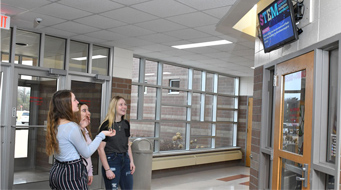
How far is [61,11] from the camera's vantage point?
15.2 feet

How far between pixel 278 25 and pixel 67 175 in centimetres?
223

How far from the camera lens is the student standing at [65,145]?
8.64 ft

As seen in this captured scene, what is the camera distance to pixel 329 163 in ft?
8.92

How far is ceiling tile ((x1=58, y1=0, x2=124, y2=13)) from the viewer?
4.21m

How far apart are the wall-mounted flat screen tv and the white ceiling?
0.50 m

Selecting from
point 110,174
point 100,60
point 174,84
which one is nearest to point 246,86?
point 174,84

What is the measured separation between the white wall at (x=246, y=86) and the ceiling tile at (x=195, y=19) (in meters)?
6.12

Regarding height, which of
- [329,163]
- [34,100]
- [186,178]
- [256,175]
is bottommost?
[186,178]

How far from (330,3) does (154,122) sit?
6.24 metres

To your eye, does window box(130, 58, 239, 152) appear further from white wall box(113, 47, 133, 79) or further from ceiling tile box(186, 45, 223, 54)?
ceiling tile box(186, 45, 223, 54)

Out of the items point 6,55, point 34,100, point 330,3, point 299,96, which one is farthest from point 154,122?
point 330,3

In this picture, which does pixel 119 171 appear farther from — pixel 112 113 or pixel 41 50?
pixel 41 50

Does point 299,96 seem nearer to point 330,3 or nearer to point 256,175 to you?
point 330,3

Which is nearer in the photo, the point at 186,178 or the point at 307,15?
the point at 307,15
